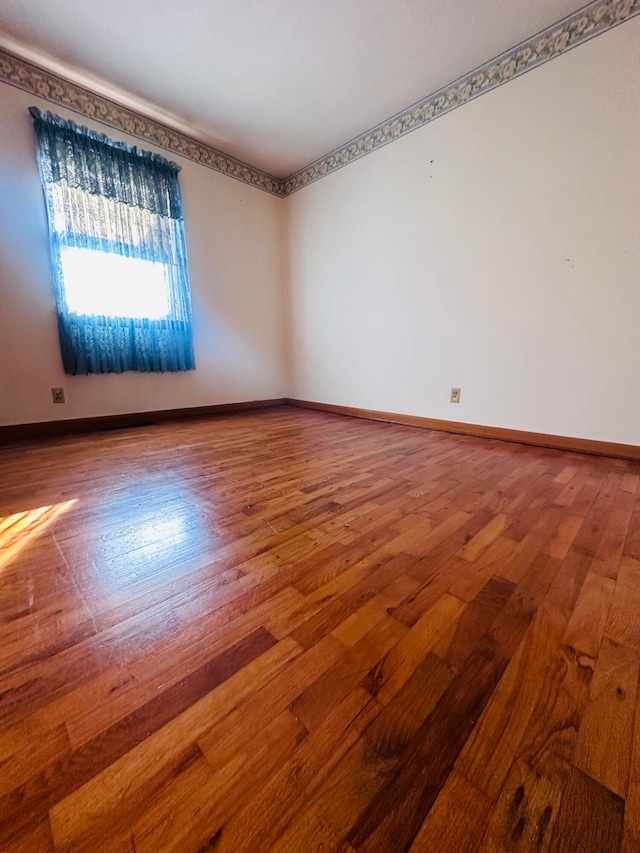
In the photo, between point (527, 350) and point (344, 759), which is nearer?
point (344, 759)

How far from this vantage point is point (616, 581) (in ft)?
2.78

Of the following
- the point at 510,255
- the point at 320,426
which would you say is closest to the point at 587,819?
the point at 320,426

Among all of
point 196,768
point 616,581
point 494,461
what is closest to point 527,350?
point 494,461

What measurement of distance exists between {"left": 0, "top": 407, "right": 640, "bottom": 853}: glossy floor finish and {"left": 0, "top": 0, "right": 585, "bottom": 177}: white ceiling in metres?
2.51

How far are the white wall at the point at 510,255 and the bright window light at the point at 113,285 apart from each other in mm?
1583

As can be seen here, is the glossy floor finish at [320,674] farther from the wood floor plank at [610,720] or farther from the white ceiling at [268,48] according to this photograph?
the white ceiling at [268,48]

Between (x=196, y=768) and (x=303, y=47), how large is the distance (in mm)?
3094

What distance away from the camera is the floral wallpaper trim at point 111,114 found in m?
2.04

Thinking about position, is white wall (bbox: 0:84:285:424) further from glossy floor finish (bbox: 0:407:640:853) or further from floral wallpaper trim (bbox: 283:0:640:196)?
glossy floor finish (bbox: 0:407:640:853)

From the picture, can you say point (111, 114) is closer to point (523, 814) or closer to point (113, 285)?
point (113, 285)

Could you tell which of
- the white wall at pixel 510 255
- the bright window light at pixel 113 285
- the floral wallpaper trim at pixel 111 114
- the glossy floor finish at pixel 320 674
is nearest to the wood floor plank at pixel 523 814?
the glossy floor finish at pixel 320 674

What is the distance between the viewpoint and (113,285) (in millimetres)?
2469

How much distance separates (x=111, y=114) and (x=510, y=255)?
2.94m

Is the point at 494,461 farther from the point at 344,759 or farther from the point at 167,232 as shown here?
the point at 167,232
